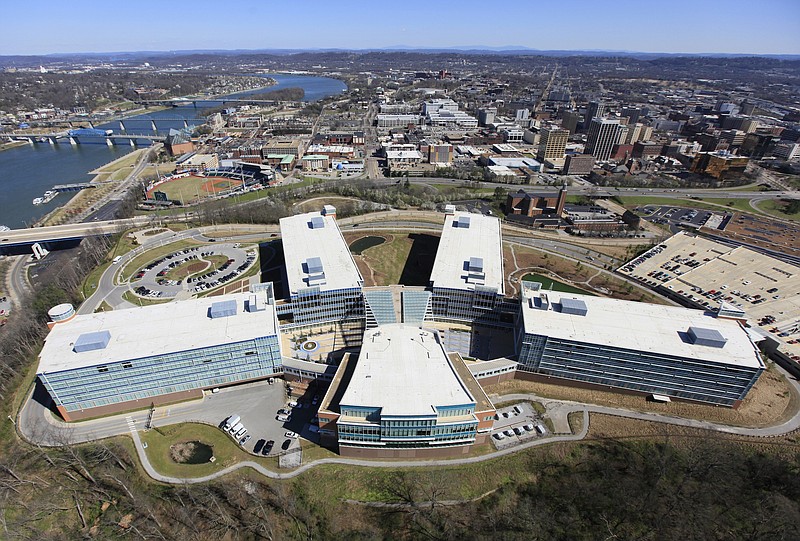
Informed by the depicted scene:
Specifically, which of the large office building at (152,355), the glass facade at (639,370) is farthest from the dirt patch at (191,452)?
the glass facade at (639,370)

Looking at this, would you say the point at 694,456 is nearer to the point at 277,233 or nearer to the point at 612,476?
the point at 612,476

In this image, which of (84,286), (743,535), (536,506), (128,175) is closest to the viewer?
(743,535)

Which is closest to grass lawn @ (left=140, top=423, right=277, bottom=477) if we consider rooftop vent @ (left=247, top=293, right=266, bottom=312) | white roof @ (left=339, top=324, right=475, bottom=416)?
white roof @ (left=339, top=324, right=475, bottom=416)

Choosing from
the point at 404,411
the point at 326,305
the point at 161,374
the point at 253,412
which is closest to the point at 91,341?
the point at 161,374

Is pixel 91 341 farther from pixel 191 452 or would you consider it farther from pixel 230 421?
pixel 230 421

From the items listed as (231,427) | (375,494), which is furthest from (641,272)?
(231,427)

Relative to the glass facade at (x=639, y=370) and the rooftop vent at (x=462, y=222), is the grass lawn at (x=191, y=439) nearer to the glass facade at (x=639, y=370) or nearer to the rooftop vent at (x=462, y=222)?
the glass facade at (x=639, y=370)

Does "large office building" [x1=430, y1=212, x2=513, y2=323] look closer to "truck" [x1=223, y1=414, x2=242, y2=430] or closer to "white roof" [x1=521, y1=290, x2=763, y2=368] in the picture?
"white roof" [x1=521, y1=290, x2=763, y2=368]
